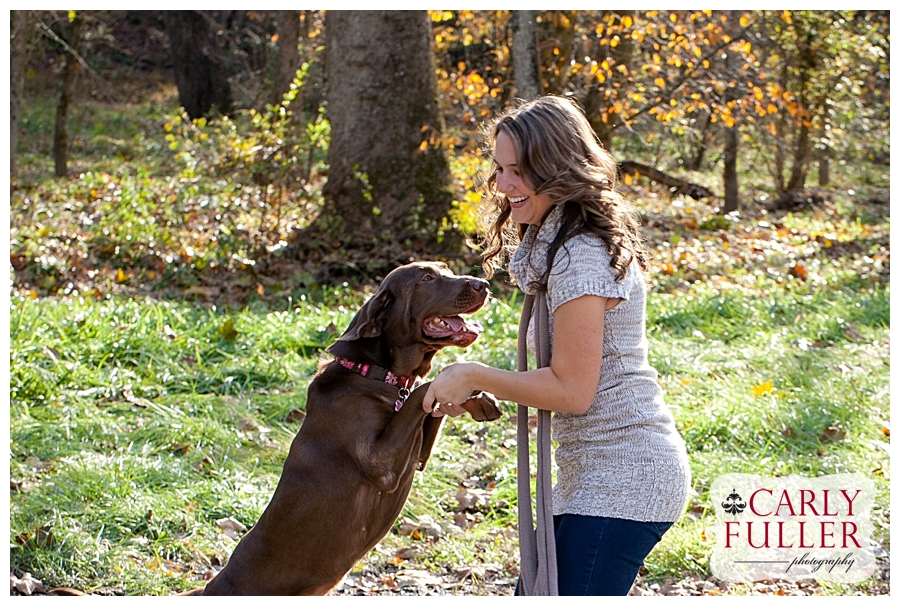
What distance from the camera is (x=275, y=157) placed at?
10.2m

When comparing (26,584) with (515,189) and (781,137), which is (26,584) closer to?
(515,189)

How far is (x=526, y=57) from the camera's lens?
32.5 feet

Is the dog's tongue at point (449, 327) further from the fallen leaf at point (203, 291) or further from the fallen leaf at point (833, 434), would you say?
the fallen leaf at point (203, 291)

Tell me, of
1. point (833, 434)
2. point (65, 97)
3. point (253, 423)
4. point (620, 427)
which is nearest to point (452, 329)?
point (620, 427)

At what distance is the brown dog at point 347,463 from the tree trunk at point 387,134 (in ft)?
20.9

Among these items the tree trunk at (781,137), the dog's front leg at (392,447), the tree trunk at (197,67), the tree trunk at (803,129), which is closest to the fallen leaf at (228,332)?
the dog's front leg at (392,447)

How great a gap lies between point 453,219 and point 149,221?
11.3ft

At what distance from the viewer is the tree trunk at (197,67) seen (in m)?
19.0

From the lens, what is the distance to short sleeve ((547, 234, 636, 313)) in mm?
2609

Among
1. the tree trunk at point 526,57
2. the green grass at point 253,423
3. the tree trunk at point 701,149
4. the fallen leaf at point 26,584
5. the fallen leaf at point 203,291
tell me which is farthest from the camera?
the tree trunk at point 701,149

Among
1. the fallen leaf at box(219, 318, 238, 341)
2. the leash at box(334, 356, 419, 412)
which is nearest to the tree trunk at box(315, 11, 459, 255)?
the fallen leaf at box(219, 318, 238, 341)

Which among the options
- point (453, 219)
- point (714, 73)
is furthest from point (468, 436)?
point (714, 73)

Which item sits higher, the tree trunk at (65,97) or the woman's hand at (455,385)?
the tree trunk at (65,97)

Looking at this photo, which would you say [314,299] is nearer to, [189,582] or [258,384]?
[258,384]
